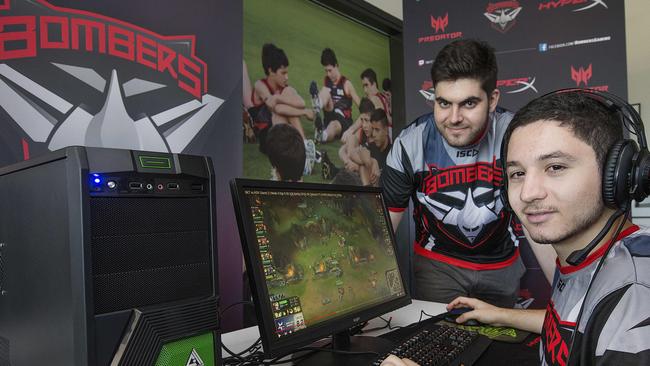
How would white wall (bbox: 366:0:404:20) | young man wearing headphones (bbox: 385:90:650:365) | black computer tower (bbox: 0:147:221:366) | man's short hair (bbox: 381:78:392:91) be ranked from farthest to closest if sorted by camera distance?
man's short hair (bbox: 381:78:392:91) < white wall (bbox: 366:0:404:20) < young man wearing headphones (bbox: 385:90:650:365) < black computer tower (bbox: 0:147:221:366)

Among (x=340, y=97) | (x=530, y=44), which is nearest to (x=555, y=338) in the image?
(x=530, y=44)

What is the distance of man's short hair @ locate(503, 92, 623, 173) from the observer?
2.47 ft

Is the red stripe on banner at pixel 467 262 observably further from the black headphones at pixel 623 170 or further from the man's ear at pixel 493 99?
the black headphones at pixel 623 170

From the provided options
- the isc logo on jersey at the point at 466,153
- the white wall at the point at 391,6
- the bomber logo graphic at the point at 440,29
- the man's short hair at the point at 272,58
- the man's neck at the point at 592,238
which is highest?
the white wall at the point at 391,6

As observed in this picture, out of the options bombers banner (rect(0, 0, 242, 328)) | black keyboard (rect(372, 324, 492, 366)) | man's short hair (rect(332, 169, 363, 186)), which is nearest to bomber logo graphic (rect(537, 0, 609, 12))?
man's short hair (rect(332, 169, 363, 186))

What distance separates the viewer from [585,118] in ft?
2.48

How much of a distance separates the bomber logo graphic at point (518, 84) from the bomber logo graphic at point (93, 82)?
1.80 m

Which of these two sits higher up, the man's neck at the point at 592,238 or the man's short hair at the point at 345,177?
the man's short hair at the point at 345,177

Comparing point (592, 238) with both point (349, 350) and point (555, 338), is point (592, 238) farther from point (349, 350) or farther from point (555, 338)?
point (349, 350)

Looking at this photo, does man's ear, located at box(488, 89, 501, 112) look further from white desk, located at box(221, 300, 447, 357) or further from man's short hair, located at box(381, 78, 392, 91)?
man's short hair, located at box(381, 78, 392, 91)

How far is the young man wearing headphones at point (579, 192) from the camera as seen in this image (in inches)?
27.1

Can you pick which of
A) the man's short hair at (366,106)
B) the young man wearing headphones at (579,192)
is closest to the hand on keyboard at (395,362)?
the young man wearing headphones at (579,192)

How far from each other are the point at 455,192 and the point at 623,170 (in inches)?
41.0

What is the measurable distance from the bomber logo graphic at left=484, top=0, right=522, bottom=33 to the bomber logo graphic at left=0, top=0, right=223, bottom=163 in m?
1.86
